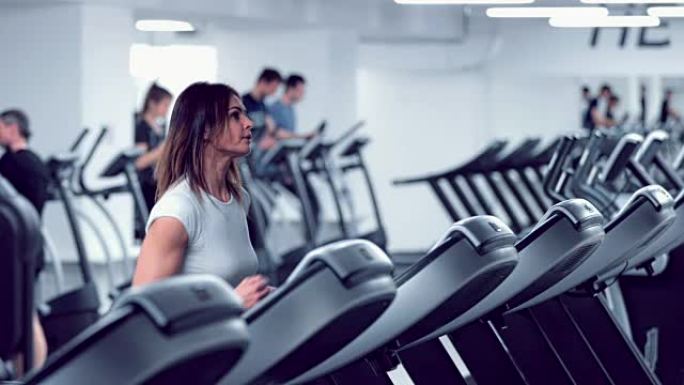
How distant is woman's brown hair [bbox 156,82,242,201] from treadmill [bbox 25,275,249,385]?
1439 millimetres

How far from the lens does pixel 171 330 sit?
5.38ft

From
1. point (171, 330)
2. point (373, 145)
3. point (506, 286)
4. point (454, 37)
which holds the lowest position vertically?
point (373, 145)

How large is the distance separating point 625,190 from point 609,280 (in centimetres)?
209

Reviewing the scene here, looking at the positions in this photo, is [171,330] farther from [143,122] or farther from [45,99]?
[45,99]

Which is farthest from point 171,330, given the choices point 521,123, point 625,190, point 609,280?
point 521,123

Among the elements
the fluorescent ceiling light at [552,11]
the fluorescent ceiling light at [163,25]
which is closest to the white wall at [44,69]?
the fluorescent ceiling light at [163,25]

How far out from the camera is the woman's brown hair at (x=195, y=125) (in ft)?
10.4

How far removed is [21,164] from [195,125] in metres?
3.71

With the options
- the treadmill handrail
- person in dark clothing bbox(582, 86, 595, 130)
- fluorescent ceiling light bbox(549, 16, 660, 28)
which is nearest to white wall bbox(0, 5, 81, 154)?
the treadmill handrail

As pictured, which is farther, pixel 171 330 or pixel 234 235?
pixel 234 235

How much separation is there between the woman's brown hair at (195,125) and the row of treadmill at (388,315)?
545 mm

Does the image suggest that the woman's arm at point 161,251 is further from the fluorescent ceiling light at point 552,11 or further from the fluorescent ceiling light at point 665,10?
the fluorescent ceiling light at point 665,10

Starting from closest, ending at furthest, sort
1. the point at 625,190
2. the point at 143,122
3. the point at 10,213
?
1. the point at 10,213
2. the point at 625,190
3. the point at 143,122

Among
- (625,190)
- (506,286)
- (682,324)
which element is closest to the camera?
(506,286)
